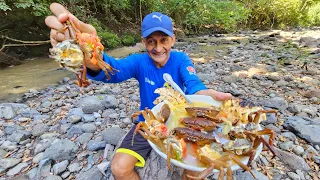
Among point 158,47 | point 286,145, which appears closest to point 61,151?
point 158,47

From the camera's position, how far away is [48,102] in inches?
188

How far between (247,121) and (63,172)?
208cm

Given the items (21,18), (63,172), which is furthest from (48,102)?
(21,18)

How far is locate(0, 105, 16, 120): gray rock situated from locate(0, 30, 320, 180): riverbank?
0.01 metres

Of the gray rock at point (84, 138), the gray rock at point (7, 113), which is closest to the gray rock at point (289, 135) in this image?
the gray rock at point (84, 138)

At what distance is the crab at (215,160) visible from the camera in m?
1.38

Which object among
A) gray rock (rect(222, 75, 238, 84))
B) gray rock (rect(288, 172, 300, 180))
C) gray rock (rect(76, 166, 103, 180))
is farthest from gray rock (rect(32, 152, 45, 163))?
gray rock (rect(222, 75, 238, 84))

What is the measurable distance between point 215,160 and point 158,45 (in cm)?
145

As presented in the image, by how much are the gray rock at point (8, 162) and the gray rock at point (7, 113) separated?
137cm

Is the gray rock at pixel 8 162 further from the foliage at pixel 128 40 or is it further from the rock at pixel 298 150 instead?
the foliage at pixel 128 40

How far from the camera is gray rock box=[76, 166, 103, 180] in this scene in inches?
102

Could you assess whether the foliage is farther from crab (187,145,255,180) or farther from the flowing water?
crab (187,145,255,180)

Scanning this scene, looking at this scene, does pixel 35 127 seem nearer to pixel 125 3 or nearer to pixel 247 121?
pixel 247 121

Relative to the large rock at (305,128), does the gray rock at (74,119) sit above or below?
below
